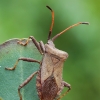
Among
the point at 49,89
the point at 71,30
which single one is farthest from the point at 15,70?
the point at 71,30

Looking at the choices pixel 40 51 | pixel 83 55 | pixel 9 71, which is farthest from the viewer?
pixel 83 55

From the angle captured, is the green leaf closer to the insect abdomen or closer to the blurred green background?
the insect abdomen

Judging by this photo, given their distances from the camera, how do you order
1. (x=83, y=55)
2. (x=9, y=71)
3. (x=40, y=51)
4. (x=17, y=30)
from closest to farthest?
(x=9, y=71) → (x=40, y=51) → (x=17, y=30) → (x=83, y=55)

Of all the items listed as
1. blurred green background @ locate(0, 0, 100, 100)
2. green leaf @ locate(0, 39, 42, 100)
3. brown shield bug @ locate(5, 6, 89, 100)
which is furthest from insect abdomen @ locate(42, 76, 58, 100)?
blurred green background @ locate(0, 0, 100, 100)

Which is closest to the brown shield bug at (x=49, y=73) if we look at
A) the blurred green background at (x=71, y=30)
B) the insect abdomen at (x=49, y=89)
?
the insect abdomen at (x=49, y=89)

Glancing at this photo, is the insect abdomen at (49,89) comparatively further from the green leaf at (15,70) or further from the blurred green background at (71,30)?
the blurred green background at (71,30)

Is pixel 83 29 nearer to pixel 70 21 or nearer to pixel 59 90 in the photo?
pixel 70 21

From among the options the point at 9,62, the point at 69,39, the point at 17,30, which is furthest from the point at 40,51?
the point at 69,39

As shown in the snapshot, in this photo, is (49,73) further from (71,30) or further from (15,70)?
(71,30)
